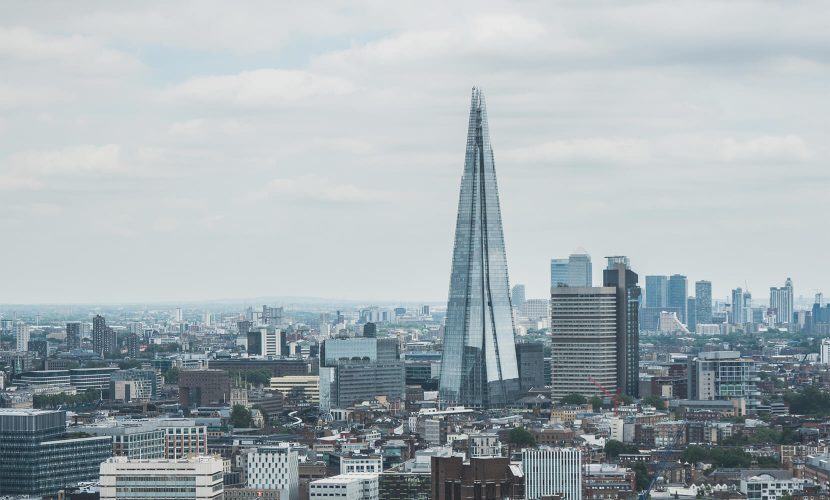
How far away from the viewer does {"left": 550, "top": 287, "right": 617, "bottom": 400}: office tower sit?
7480 inches

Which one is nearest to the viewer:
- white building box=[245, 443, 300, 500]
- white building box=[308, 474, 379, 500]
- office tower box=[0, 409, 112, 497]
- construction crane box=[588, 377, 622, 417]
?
white building box=[308, 474, 379, 500]

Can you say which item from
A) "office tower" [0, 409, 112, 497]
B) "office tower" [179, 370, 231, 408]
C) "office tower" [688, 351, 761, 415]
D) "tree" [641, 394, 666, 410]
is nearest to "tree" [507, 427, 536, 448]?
"office tower" [0, 409, 112, 497]

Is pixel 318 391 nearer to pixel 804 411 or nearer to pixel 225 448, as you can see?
pixel 804 411

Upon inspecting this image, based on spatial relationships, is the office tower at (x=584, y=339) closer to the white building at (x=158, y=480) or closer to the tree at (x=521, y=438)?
the tree at (x=521, y=438)

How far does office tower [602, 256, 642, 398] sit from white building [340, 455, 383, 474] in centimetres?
7710

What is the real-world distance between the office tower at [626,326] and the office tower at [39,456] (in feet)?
278

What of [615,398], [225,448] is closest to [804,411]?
[615,398]

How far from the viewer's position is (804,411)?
176m

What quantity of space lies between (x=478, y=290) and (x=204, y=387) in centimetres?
2624

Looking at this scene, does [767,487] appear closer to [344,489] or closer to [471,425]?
[344,489]

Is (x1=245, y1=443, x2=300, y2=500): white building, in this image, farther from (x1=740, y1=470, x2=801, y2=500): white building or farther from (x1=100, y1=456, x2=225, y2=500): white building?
(x1=740, y1=470, x2=801, y2=500): white building

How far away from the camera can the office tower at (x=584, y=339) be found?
190m

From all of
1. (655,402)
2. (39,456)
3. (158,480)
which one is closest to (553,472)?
(39,456)

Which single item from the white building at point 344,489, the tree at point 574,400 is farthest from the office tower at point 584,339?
the white building at point 344,489
